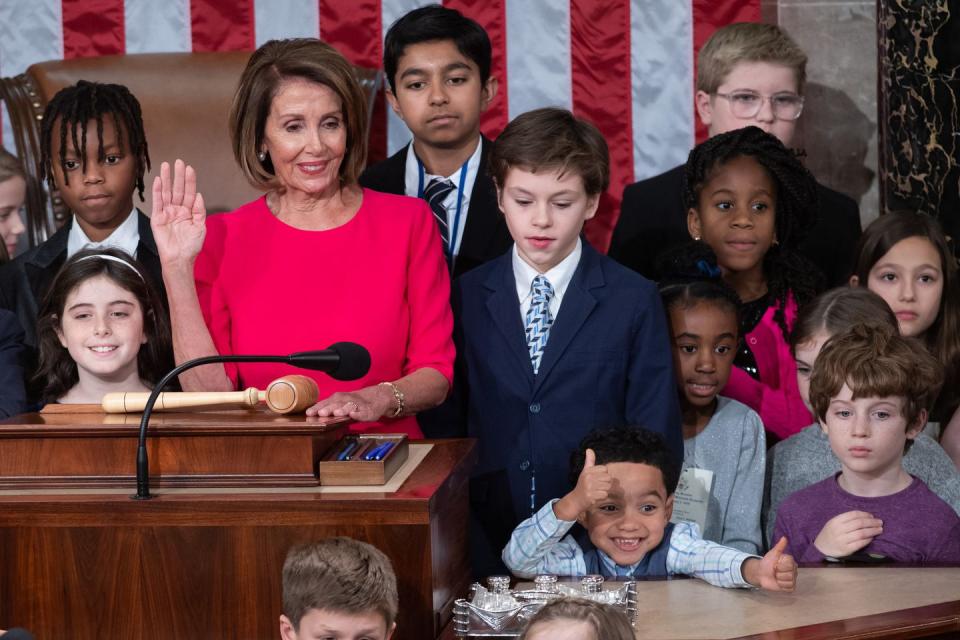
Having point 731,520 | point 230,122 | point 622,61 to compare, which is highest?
point 622,61

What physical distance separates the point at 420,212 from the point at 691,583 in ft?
3.98

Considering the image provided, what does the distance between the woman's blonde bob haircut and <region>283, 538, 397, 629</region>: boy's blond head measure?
127 centimetres

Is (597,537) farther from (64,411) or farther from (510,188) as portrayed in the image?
(64,411)

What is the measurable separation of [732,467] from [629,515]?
0.70 meters

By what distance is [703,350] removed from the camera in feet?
13.2

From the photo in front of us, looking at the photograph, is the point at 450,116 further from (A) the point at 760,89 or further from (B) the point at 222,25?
(B) the point at 222,25

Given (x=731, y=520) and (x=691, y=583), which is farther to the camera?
(x=731, y=520)

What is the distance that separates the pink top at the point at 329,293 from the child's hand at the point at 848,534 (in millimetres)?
1001

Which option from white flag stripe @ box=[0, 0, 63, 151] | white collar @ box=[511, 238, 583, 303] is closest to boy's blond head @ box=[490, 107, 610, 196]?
white collar @ box=[511, 238, 583, 303]

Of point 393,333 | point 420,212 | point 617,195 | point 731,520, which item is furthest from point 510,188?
point 617,195

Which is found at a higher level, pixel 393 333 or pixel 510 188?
pixel 510 188

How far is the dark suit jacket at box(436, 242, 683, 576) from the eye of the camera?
3668 millimetres

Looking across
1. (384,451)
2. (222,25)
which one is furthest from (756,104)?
(384,451)

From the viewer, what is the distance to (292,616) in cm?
263
